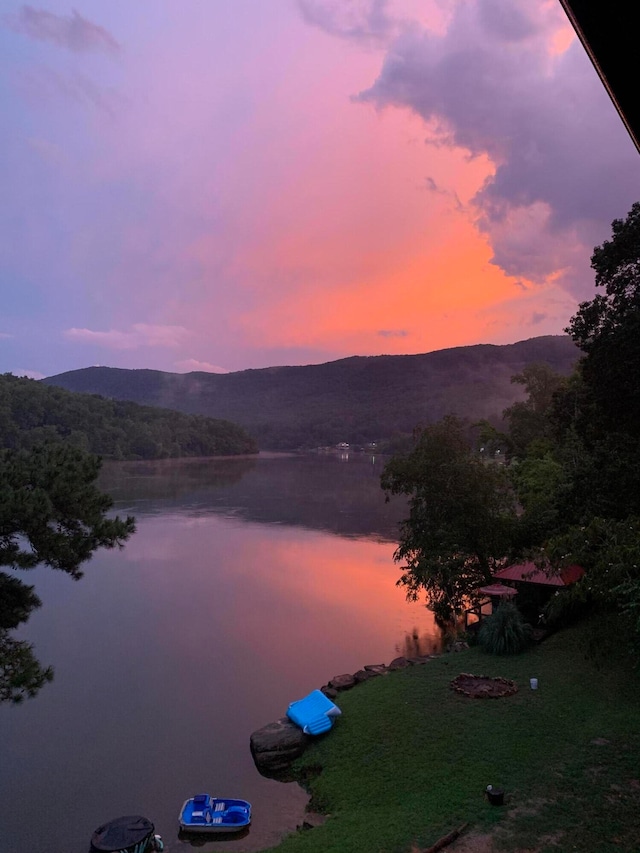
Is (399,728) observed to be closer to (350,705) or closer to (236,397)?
(350,705)

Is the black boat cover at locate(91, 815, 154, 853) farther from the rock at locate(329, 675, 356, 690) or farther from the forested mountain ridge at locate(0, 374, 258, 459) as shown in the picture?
the forested mountain ridge at locate(0, 374, 258, 459)

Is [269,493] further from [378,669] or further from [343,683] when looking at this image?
[343,683]

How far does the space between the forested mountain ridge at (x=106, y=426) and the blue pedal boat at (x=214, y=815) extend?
54391mm

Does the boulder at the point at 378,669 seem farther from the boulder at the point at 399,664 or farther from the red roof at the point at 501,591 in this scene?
the red roof at the point at 501,591

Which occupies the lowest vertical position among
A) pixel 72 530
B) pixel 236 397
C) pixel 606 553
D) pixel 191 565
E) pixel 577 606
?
pixel 191 565

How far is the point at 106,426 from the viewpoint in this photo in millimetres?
85875

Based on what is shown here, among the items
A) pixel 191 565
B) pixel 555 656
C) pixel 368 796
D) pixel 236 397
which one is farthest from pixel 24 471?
pixel 236 397

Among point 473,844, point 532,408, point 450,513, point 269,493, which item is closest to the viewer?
point 473,844

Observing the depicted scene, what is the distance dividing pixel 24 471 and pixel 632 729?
981 centimetres

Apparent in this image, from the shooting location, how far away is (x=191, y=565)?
1143 inches

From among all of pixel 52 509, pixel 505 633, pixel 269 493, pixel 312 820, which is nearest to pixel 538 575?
pixel 505 633

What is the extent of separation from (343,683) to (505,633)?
383cm

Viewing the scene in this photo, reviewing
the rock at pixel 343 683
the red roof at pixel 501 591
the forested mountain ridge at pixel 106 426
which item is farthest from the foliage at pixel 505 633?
Answer: the forested mountain ridge at pixel 106 426

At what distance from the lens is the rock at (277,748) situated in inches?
423
